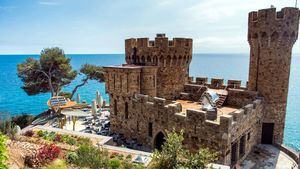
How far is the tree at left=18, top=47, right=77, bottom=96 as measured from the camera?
34.2 m

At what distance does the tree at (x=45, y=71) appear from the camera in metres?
34.2

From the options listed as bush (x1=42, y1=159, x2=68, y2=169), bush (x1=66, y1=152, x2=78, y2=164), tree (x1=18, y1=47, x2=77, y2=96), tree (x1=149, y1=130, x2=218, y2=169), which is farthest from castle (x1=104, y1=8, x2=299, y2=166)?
tree (x1=18, y1=47, x2=77, y2=96)

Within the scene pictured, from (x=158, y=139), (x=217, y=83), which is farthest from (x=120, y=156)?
(x=217, y=83)

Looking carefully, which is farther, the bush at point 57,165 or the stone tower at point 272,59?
the stone tower at point 272,59

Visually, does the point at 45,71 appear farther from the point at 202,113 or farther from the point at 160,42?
the point at 202,113

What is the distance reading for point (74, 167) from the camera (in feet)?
42.3

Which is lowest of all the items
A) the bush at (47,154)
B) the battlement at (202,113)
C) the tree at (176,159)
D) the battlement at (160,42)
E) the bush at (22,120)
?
the bush at (22,120)

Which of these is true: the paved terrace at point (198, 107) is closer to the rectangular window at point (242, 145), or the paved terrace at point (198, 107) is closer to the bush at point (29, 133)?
the rectangular window at point (242, 145)

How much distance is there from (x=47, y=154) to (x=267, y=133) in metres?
17.8

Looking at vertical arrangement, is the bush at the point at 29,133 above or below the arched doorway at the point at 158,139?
above

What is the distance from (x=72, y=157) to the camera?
527 inches

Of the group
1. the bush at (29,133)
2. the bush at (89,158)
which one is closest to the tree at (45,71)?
the bush at (29,133)

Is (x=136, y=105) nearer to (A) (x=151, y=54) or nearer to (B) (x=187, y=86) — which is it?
(A) (x=151, y=54)

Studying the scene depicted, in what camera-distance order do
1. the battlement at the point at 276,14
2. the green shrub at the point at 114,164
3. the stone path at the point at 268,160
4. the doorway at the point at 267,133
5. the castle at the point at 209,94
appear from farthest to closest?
1. the doorway at the point at 267,133
2. the battlement at the point at 276,14
3. the castle at the point at 209,94
4. the stone path at the point at 268,160
5. the green shrub at the point at 114,164
